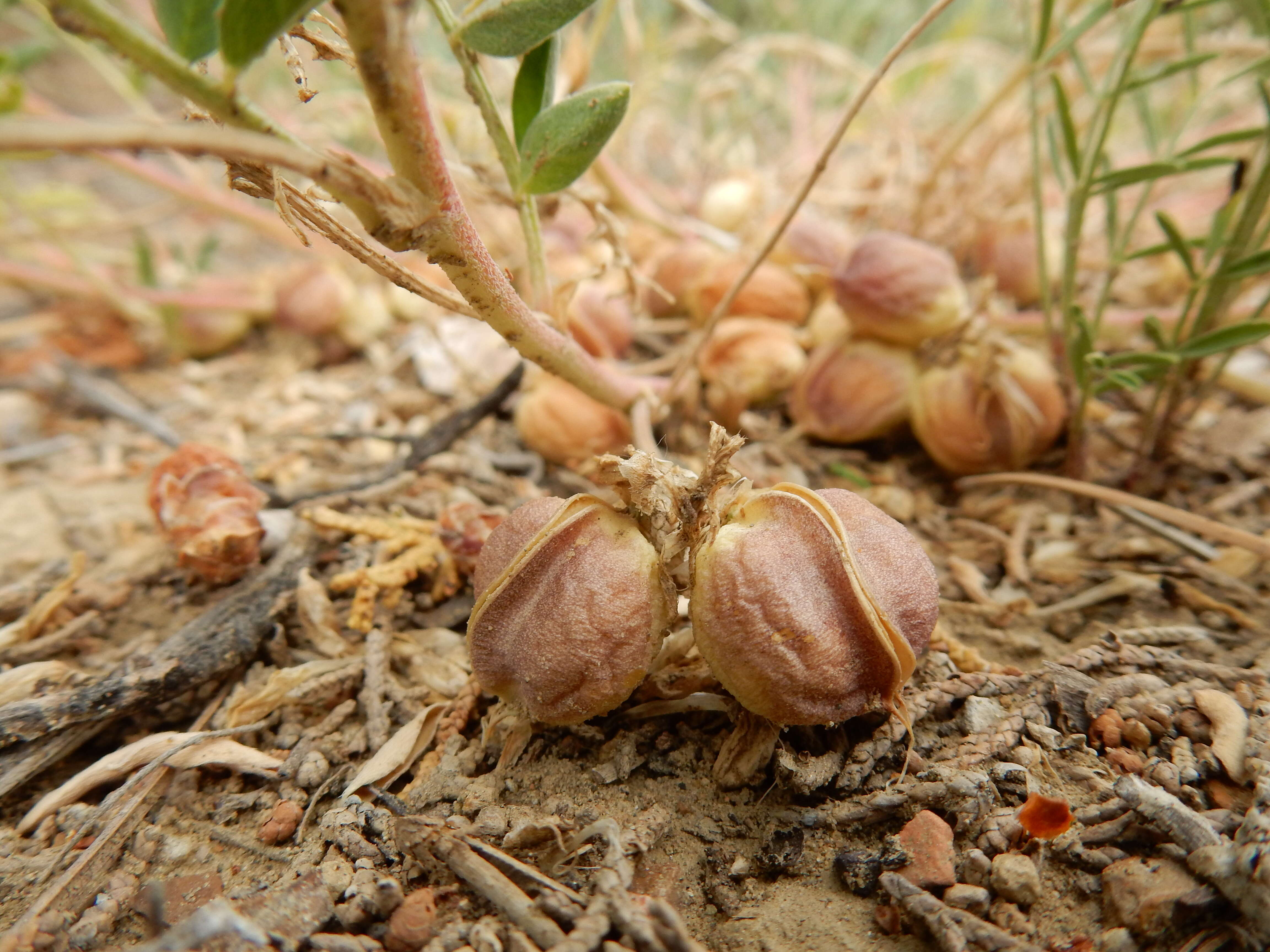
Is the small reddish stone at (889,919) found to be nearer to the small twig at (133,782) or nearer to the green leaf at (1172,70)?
the small twig at (133,782)

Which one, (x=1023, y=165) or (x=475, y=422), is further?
(x=1023, y=165)

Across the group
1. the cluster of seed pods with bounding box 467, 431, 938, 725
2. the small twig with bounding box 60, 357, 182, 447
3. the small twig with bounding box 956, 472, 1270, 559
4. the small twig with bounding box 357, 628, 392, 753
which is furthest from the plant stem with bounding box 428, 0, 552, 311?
the small twig with bounding box 60, 357, 182, 447

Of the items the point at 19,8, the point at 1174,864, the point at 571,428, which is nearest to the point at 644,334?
the point at 571,428

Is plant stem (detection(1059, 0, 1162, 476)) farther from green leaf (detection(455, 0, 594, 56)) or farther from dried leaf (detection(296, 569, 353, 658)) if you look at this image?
dried leaf (detection(296, 569, 353, 658))

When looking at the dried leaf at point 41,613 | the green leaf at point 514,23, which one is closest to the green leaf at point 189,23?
the green leaf at point 514,23

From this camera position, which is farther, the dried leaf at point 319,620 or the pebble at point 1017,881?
the dried leaf at point 319,620

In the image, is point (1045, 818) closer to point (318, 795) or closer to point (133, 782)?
point (318, 795)

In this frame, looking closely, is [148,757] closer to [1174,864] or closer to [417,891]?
[417,891]
